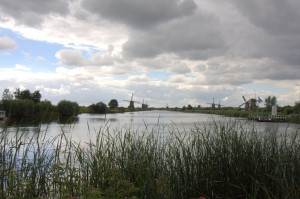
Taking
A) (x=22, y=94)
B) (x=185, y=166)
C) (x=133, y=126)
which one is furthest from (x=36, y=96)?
(x=185, y=166)

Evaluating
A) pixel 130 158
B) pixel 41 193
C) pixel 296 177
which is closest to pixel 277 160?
pixel 296 177

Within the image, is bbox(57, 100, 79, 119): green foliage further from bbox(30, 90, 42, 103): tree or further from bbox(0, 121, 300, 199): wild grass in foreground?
bbox(0, 121, 300, 199): wild grass in foreground

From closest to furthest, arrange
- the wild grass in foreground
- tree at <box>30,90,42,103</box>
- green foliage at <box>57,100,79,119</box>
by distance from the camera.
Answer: the wild grass in foreground, green foliage at <box>57,100,79,119</box>, tree at <box>30,90,42,103</box>

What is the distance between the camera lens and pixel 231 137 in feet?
21.3

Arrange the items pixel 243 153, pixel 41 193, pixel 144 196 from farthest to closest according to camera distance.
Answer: pixel 243 153, pixel 41 193, pixel 144 196

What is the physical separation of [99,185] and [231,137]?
2661 mm

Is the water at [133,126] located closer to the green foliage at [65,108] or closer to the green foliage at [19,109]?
the green foliage at [19,109]

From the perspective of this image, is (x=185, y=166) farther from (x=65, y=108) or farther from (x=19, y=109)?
(x=65, y=108)

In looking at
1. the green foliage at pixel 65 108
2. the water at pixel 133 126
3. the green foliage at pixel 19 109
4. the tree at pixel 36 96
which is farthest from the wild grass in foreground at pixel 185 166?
the tree at pixel 36 96

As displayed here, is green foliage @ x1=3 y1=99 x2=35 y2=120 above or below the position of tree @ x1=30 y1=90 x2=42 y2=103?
below

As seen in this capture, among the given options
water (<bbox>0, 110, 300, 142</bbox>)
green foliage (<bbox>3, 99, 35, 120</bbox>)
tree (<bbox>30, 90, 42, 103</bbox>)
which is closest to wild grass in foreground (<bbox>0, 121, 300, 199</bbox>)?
water (<bbox>0, 110, 300, 142</bbox>)

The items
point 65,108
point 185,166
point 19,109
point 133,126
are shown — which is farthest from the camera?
point 65,108

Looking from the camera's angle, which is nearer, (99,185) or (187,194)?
(99,185)

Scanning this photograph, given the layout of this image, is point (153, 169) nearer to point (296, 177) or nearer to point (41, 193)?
→ point (41, 193)
